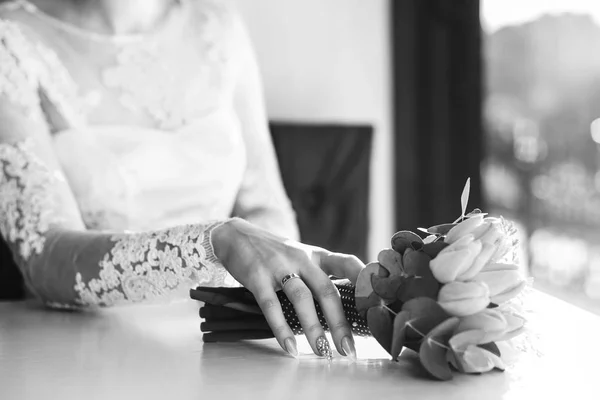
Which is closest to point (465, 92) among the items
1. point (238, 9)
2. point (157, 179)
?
point (238, 9)

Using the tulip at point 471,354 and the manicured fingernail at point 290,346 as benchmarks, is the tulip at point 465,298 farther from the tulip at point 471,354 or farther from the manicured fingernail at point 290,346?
the manicured fingernail at point 290,346

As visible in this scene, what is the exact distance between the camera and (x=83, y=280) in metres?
1.01

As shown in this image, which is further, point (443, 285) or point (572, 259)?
point (572, 259)

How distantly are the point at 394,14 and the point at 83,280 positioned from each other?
3.80ft

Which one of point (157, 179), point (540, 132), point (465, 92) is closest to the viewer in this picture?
point (157, 179)

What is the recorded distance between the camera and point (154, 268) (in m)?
0.95

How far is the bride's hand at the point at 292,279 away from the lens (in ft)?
2.38

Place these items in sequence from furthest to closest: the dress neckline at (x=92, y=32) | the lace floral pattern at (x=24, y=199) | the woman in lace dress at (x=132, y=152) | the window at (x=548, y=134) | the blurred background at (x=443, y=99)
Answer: the blurred background at (x=443, y=99) < the window at (x=548, y=134) < the dress neckline at (x=92, y=32) < the lace floral pattern at (x=24, y=199) < the woman in lace dress at (x=132, y=152)

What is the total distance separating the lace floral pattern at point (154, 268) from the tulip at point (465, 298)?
0.33m

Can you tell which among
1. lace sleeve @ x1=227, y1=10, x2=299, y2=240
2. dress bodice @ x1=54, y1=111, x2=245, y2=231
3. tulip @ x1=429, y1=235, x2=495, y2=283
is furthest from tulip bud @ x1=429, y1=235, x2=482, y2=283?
lace sleeve @ x1=227, y1=10, x2=299, y2=240

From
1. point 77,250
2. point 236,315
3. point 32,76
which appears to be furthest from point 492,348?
point 32,76

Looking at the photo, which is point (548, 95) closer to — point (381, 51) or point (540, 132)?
point (540, 132)

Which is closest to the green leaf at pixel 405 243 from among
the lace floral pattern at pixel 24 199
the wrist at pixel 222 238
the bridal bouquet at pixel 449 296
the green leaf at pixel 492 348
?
the bridal bouquet at pixel 449 296

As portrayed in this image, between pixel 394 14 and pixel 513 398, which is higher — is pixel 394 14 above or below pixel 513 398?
above
